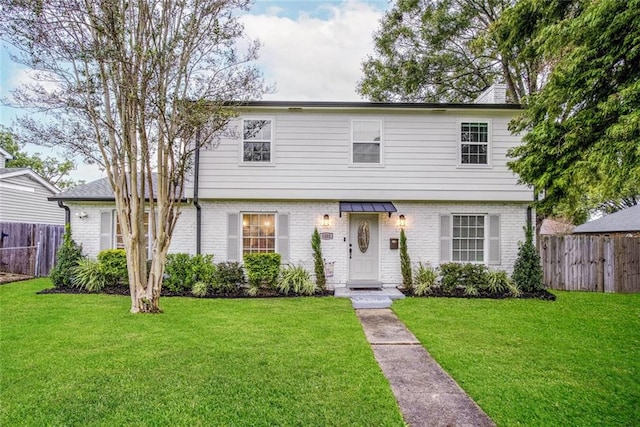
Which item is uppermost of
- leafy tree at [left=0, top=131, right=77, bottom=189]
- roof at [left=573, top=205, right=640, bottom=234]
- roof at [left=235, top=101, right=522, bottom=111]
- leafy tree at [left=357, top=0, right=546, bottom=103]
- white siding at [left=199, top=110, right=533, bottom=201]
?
leafy tree at [left=357, top=0, right=546, bottom=103]

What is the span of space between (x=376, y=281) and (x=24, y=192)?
1650 cm

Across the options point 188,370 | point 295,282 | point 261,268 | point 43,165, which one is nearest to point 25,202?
point 261,268

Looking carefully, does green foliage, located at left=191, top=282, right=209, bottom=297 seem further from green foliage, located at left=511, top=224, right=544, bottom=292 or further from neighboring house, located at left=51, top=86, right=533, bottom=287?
green foliage, located at left=511, top=224, right=544, bottom=292

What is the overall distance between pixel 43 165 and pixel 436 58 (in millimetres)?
33016

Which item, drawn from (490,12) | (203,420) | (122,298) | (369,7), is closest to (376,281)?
(122,298)

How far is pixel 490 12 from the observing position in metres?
14.5

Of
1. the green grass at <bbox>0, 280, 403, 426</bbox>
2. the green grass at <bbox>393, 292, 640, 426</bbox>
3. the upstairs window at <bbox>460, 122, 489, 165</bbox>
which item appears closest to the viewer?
the green grass at <bbox>0, 280, 403, 426</bbox>

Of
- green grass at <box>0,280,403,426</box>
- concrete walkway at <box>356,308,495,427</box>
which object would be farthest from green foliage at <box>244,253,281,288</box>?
concrete walkway at <box>356,308,495,427</box>

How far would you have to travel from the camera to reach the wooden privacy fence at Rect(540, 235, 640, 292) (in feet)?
33.1

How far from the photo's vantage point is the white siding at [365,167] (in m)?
9.67

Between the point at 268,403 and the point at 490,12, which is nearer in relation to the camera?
the point at 268,403

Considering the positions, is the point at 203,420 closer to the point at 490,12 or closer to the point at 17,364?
the point at 17,364

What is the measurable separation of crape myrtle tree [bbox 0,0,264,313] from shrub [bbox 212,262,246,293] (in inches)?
86.8

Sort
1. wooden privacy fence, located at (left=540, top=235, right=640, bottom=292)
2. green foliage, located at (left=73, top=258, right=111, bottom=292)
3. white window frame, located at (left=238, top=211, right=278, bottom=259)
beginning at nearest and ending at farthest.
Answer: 1. green foliage, located at (left=73, top=258, right=111, bottom=292)
2. white window frame, located at (left=238, top=211, right=278, bottom=259)
3. wooden privacy fence, located at (left=540, top=235, right=640, bottom=292)
